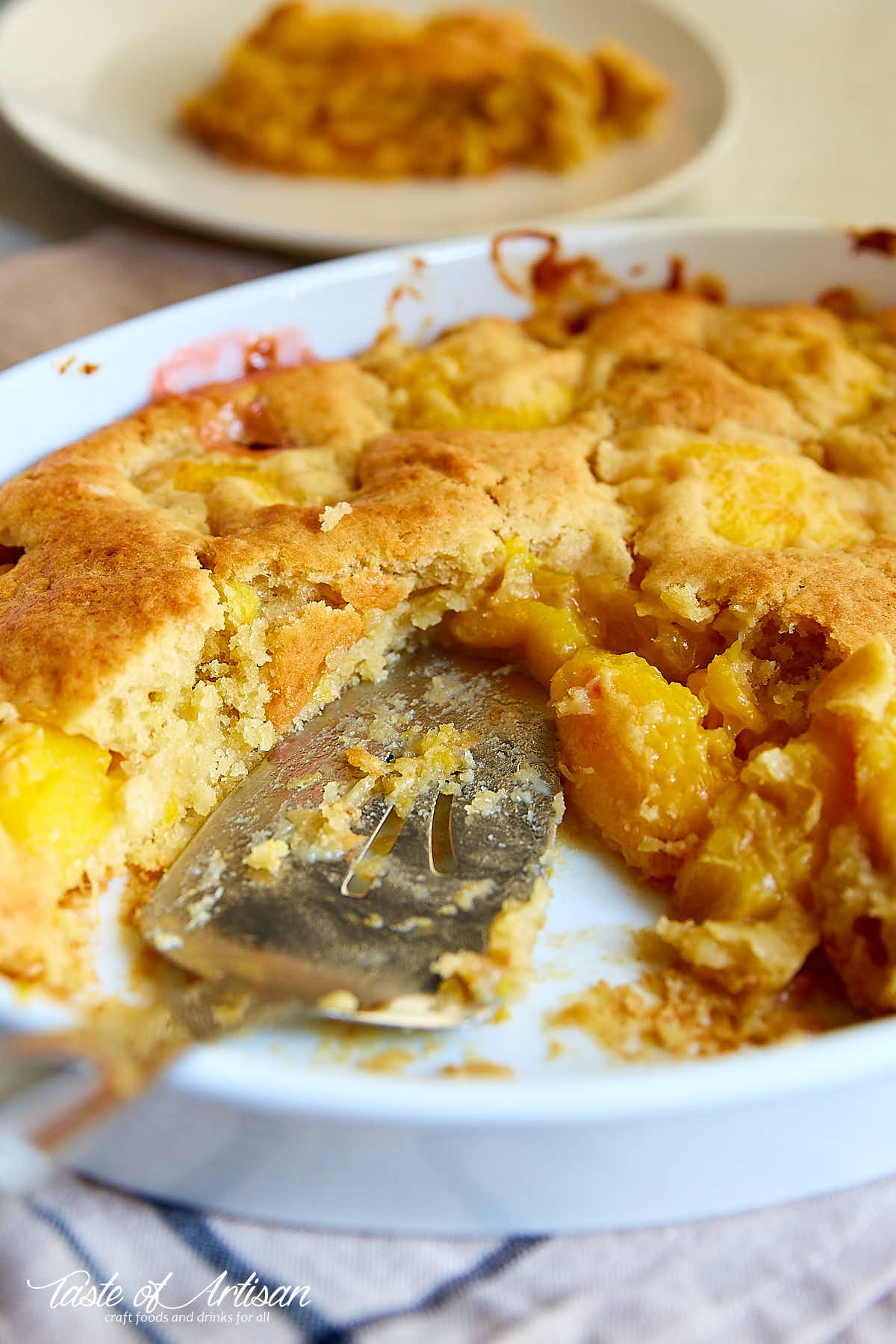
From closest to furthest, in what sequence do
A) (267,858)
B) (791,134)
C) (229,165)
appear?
(267,858)
(229,165)
(791,134)

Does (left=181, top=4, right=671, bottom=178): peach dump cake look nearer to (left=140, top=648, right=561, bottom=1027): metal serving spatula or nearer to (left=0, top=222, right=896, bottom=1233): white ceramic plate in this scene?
(left=140, top=648, right=561, bottom=1027): metal serving spatula

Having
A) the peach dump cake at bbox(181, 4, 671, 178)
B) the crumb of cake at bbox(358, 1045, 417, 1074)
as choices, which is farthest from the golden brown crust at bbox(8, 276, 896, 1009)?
the peach dump cake at bbox(181, 4, 671, 178)

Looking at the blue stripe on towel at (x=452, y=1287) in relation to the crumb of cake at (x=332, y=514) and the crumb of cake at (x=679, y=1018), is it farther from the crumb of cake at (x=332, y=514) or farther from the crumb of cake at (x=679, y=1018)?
the crumb of cake at (x=332, y=514)

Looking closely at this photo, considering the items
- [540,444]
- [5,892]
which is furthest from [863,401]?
[5,892]

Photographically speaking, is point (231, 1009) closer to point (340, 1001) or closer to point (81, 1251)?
point (340, 1001)

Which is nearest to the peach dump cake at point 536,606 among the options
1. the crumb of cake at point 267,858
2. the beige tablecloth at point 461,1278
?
the crumb of cake at point 267,858

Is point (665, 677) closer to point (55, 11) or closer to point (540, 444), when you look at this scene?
point (540, 444)

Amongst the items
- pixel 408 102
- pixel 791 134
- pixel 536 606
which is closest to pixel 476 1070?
pixel 536 606
